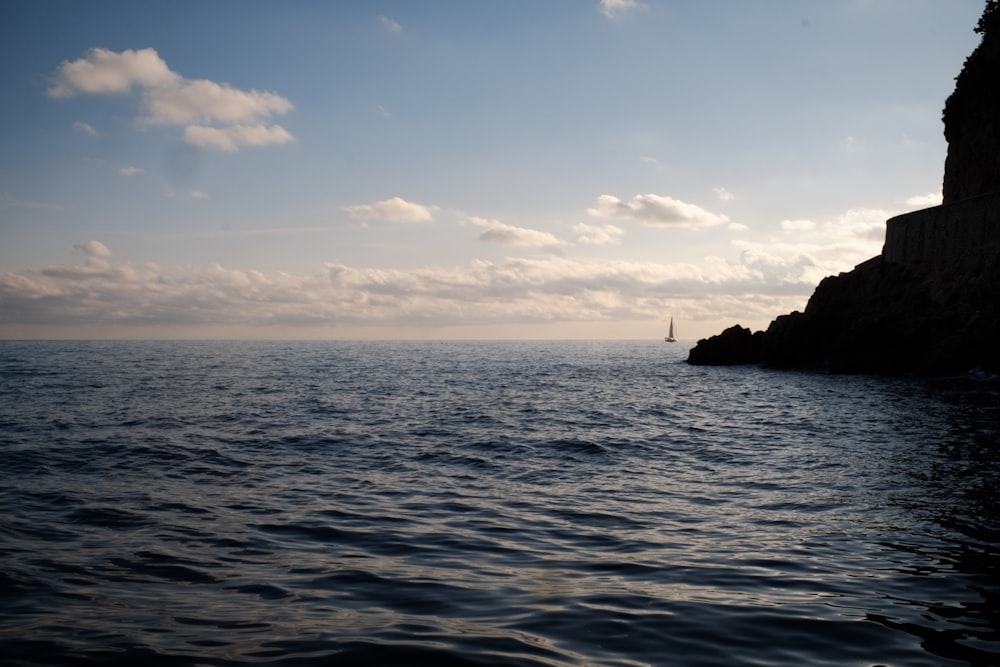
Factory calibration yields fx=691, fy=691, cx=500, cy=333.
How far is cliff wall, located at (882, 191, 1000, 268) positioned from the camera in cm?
4903

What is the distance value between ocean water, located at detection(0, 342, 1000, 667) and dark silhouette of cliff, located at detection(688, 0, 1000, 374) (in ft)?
92.7

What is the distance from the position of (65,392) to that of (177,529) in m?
31.1

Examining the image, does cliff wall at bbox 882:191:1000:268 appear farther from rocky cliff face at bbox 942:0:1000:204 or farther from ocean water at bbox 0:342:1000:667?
ocean water at bbox 0:342:1000:667

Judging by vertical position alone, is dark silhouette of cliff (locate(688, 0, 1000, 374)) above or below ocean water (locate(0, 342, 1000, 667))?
above

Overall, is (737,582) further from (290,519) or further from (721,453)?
(721,453)

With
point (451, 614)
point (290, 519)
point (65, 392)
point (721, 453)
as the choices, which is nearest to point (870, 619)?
point (451, 614)

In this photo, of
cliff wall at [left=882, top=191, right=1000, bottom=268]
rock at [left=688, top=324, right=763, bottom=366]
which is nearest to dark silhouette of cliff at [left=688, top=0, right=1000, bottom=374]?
cliff wall at [left=882, top=191, right=1000, bottom=268]

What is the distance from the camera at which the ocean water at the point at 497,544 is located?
6.59 meters

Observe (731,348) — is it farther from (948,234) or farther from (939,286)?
(948,234)

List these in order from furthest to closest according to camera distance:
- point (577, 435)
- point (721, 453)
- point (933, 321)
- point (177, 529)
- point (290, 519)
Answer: point (933, 321) → point (577, 435) → point (721, 453) → point (290, 519) → point (177, 529)

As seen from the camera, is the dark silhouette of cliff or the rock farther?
the rock

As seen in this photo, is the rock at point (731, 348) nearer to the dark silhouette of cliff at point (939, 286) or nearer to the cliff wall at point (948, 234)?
the dark silhouette of cliff at point (939, 286)

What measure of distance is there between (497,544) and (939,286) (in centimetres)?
5404

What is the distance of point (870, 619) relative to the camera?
7.16 metres
